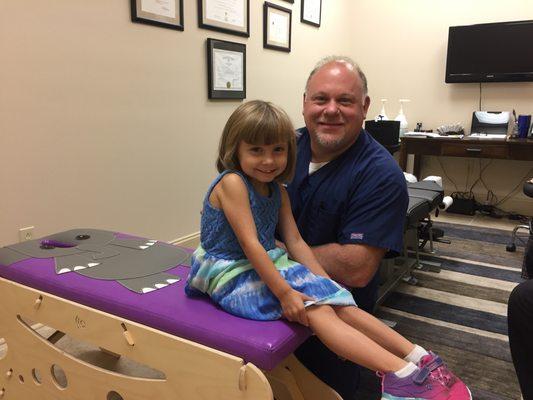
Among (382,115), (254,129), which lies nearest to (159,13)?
(254,129)

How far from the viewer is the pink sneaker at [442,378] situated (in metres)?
1.13

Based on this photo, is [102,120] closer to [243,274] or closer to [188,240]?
[188,240]

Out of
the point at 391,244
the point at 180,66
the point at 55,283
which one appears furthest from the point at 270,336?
the point at 180,66

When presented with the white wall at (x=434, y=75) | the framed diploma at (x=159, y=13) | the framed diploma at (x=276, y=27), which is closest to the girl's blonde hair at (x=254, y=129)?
the framed diploma at (x=159, y=13)

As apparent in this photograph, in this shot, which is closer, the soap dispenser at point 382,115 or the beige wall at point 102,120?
the beige wall at point 102,120

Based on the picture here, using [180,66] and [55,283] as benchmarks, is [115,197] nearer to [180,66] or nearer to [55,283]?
[180,66]

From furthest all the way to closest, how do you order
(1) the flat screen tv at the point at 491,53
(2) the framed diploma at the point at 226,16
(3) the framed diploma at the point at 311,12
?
1. (3) the framed diploma at the point at 311,12
2. (1) the flat screen tv at the point at 491,53
3. (2) the framed diploma at the point at 226,16

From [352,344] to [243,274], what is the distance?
340 millimetres

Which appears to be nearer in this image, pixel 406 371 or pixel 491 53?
pixel 406 371

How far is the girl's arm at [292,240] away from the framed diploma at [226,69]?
196 centimetres

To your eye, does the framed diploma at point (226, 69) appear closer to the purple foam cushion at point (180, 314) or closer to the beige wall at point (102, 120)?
the beige wall at point (102, 120)


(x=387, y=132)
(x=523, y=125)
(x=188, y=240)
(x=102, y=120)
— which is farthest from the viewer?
(x=387, y=132)

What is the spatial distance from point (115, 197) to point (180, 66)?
0.96 metres

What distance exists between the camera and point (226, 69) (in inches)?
127
